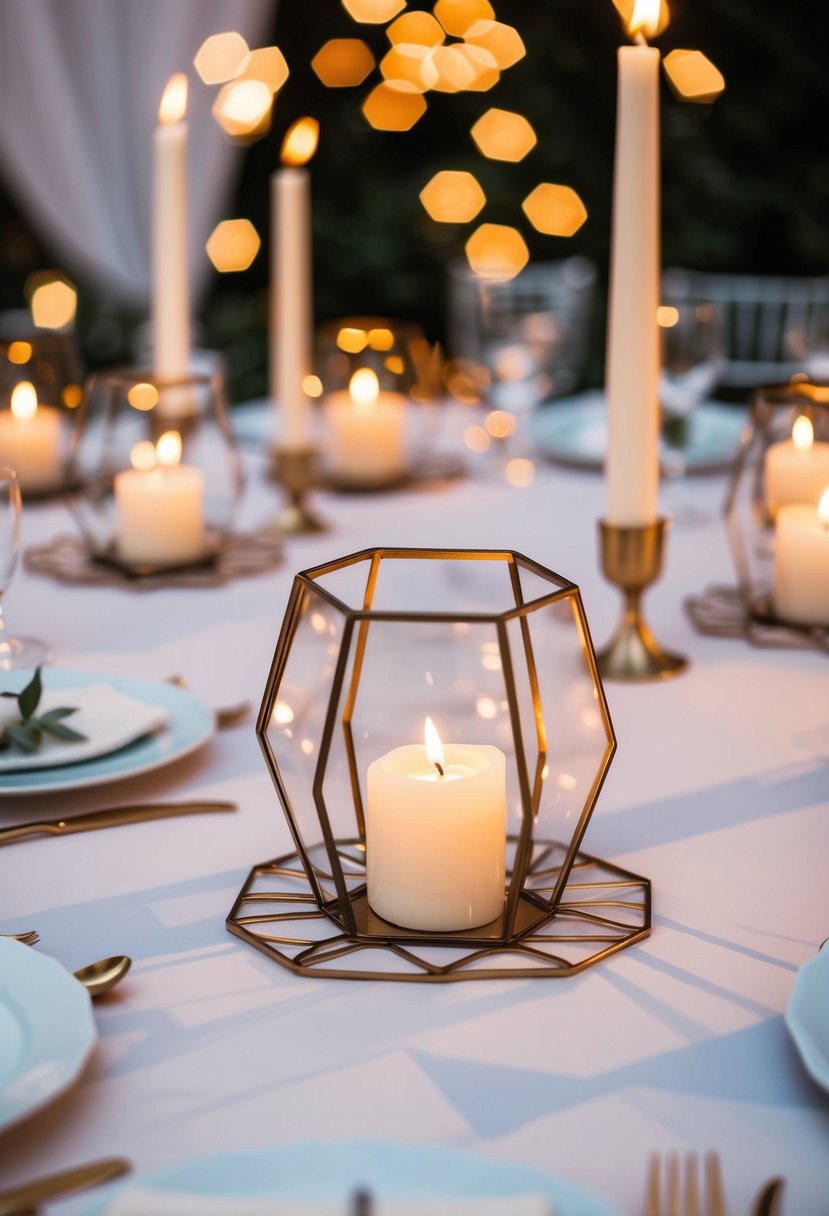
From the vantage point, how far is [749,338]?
3.17m

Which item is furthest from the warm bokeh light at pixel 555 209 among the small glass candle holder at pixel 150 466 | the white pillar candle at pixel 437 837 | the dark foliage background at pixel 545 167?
the white pillar candle at pixel 437 837

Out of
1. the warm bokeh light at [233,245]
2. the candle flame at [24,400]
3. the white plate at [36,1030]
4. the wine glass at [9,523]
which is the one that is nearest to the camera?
the white plate at [36,1030]

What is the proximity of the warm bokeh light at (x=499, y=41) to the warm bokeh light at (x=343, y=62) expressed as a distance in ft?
1.15

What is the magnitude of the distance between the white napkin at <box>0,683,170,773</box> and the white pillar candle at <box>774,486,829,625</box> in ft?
1.73

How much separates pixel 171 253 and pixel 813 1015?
1.18 metres

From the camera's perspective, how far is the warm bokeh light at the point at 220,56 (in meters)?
3.19

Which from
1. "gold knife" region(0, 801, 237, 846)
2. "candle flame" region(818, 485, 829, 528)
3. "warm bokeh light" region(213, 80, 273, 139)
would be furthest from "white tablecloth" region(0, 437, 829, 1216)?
"warm bokeh light" region(213, 80, 273, 139)

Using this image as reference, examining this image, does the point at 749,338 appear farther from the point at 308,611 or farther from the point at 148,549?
the point at 308,611

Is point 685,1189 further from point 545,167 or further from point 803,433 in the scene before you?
point 545,167

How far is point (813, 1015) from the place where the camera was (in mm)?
590

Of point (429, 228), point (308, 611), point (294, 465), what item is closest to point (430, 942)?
point (308, 611)

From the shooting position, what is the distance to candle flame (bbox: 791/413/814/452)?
1125 mm

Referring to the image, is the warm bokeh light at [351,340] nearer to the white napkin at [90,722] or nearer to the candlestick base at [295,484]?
the candlestick base at [295,484]

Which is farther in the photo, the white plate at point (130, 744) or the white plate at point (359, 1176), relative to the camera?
the white plate at point (130, 744)
